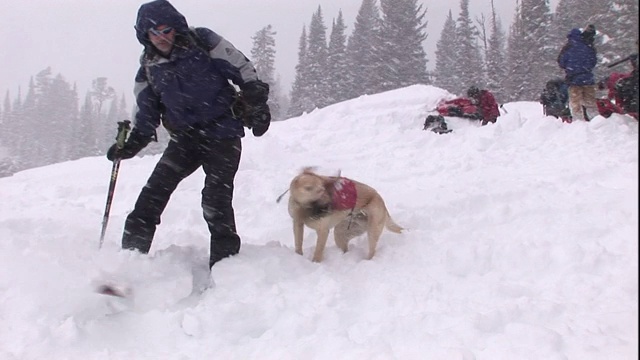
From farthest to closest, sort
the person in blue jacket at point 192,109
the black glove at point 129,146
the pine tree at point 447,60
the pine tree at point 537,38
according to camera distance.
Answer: the pine tree at point 447,60, the pine tree at point 537,38, the black glove at point 129,146, the person in blue jacket at point 192,109

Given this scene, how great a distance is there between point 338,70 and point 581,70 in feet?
92.5

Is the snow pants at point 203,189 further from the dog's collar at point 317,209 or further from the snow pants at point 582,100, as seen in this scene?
the snow pants at point 582,100

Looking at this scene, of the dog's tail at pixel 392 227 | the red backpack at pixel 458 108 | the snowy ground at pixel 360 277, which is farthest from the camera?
the red backpack at pixel 458 108

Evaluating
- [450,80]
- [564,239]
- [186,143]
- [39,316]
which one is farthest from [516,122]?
[450,80]

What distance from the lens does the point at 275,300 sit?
3096 mm

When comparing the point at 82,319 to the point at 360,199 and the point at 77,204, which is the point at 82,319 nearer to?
the point at 360,199

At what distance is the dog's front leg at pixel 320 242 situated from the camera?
157 inches

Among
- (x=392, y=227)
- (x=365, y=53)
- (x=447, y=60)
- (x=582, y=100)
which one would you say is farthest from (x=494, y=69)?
(x=392, y=227)

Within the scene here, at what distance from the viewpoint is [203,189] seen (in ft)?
12.0

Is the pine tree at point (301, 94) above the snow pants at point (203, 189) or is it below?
above

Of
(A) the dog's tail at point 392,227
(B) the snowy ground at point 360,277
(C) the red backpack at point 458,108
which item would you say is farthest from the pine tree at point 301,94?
(A) the dog's tail at point 392,227

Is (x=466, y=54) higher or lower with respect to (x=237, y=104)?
higher

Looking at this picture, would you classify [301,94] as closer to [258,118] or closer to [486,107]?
[486,107]

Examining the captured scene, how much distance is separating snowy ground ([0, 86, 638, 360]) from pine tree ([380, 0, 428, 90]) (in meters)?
27.3
